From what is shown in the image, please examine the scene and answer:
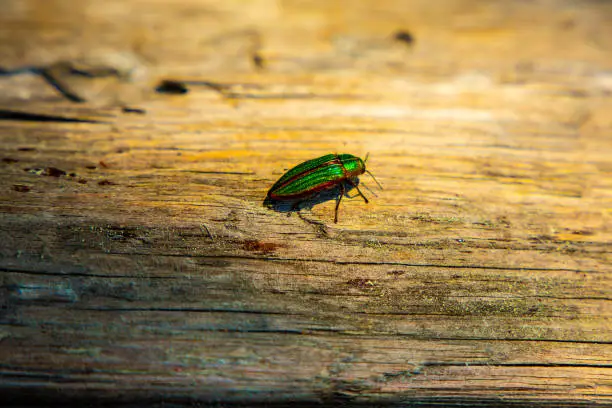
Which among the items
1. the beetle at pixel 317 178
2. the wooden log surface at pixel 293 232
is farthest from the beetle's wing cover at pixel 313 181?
the wooden log surface at pixel 293 232

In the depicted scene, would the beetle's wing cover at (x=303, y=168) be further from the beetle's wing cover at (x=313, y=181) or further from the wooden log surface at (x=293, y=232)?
the wooden log surface at (x=293, y=232)

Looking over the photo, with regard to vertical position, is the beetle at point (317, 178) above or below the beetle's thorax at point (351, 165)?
below

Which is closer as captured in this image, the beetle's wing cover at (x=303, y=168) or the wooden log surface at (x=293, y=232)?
the wooden log surface at (x=293, y=232)

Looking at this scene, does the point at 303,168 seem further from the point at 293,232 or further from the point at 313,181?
the point at 293,232

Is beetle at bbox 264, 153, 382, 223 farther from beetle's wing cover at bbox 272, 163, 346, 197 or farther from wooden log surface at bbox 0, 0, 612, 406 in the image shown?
wooden log surface at bbox 0, 0, 612, 406

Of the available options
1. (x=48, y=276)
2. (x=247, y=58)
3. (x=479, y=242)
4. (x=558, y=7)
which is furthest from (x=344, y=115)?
(x=558, y=7)

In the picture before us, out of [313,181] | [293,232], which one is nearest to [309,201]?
[313,181]

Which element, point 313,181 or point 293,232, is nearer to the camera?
point 293,232
